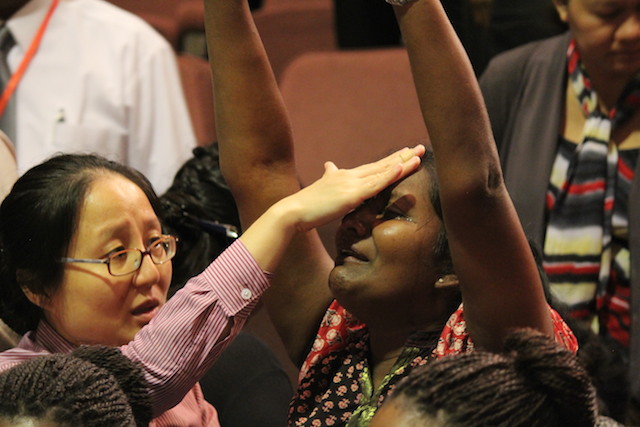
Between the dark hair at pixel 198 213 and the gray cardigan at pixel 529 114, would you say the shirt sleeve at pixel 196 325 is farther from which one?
the gray cardigan at pixel 529 114

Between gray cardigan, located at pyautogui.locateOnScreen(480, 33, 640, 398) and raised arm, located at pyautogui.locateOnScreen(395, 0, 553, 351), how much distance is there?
0.77 m

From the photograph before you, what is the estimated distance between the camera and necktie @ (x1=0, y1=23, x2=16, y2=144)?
7.22ft

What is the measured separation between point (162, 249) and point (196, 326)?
0.19 m

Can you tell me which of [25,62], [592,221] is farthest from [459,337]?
[25,62]

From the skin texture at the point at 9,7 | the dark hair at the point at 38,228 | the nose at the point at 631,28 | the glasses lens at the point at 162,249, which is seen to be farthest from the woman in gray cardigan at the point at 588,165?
the skin texture at the point at 9,7

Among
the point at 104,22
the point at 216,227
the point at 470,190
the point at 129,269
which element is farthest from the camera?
the point at 104,22

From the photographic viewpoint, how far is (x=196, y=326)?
3.70 feet

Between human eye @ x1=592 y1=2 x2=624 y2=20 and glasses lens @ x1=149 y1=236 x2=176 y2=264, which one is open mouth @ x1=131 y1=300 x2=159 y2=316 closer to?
glasses lens @ x1=149 y1=236 x2=176 y2=264

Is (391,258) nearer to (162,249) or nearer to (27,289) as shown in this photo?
(162,249)

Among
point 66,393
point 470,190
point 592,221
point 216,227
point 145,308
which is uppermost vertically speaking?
point 470,190

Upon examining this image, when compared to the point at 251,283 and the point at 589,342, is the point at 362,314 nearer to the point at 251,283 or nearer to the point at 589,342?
the point at 251,283

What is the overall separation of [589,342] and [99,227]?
638 millimetres

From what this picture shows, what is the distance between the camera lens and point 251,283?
114 centimetres

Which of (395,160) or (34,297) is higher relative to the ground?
(395,160)
